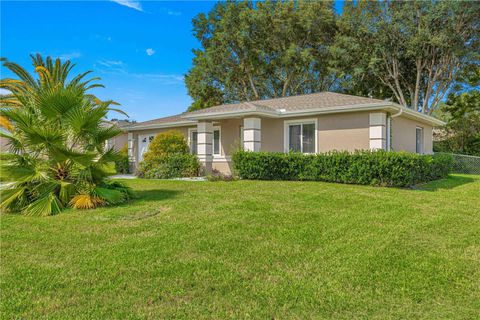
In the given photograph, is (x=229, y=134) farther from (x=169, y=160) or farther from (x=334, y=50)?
(x=334, y=50)

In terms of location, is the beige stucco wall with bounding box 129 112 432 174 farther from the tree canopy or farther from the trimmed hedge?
the tree canopy

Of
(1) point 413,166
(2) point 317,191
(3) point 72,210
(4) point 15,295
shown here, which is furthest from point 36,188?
(1) point 413,166

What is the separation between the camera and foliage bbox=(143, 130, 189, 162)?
1589cm

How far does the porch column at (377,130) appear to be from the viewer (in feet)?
37.9

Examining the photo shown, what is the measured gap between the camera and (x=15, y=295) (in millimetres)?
3385

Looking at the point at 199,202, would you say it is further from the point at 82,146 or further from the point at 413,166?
the point at 413,166

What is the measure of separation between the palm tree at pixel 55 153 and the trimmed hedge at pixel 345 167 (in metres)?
5.63

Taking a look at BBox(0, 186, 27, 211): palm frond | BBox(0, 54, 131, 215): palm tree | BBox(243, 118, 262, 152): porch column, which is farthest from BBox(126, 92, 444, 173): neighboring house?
BBox(0, 186, 27, 211): palm frond

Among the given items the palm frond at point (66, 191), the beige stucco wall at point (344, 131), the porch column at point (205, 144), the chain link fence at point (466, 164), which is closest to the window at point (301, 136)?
the beige stucco wall at point (344, 131)

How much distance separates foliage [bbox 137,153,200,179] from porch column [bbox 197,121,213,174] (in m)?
0.38

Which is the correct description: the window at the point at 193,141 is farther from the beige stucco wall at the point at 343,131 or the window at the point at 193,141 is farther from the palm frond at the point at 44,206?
the palm frond at the point at 44,206

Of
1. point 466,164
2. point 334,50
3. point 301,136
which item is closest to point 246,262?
point 301,136

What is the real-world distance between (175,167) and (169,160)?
46 cm

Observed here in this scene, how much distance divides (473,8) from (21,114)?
85.3 ft
